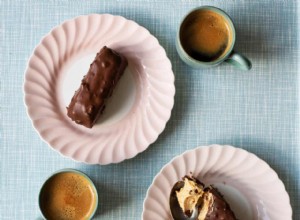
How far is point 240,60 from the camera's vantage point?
1.76 meters

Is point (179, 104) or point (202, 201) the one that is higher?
point (179, 104)

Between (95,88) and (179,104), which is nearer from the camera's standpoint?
(95,88)

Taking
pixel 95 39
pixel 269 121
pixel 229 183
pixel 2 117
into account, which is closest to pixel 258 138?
pixel 269 121

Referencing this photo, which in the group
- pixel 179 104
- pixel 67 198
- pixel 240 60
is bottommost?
pixel 67 198

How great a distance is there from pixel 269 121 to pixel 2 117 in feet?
3.18

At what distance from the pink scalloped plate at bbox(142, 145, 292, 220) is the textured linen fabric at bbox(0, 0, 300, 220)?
8 cm

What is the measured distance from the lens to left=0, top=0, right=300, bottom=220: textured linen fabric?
1879 millimetres

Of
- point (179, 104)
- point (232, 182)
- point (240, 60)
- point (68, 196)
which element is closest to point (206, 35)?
point (240, 60)

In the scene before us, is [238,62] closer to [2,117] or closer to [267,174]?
[267,174]

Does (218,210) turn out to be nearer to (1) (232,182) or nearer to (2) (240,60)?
(1) (232,182)

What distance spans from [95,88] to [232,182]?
587 mm

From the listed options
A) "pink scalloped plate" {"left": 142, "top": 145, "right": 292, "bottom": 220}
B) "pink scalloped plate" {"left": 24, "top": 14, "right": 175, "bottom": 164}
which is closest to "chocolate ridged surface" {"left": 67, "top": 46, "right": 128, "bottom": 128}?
"pink scalloped plate" {"left": 24, "top": 14, "right": 175, "bottom": 164}

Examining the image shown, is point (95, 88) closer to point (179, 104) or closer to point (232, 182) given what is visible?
point (179, 104)

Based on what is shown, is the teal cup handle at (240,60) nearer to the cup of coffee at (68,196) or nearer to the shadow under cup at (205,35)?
the shadow under cup at (205,35)
